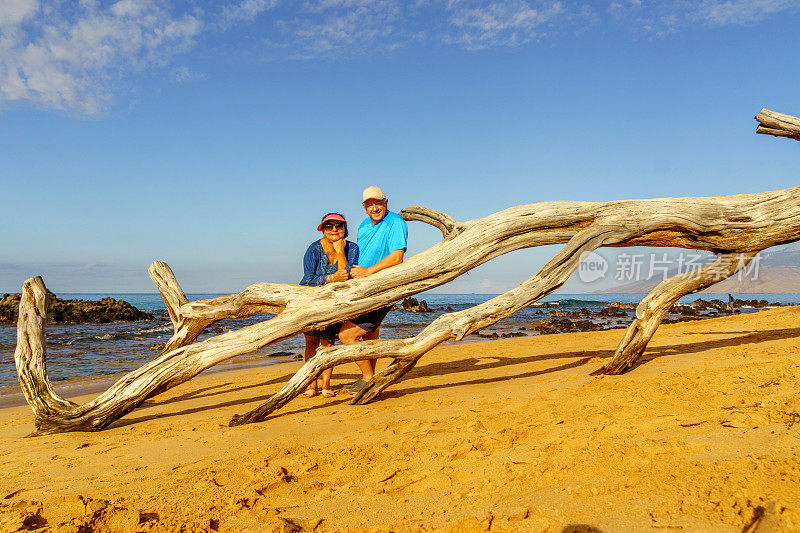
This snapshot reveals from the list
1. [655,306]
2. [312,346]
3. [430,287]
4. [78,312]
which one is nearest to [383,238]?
[430,287]

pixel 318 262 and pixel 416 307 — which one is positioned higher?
pixel 318 262

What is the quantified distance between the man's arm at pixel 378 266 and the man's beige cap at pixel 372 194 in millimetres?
623

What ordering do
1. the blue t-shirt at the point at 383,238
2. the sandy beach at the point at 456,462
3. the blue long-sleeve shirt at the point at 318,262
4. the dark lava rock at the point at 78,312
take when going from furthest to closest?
the dark lava rock at the point at 78,312
the blue long-sleeve shirt at the point at 318,262
the blue t-shirt at the point at 383,238
the sandy beach at the point at 456,462

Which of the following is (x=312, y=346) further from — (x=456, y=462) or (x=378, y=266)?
(x=456, y=462)

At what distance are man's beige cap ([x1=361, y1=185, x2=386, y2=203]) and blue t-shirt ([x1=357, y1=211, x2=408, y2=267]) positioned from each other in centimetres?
24

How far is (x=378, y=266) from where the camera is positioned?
4961 mm

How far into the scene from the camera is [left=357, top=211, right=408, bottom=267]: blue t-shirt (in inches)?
203

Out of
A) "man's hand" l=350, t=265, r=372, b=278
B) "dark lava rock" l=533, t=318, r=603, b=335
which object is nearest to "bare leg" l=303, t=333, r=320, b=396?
"man's hand" l=350, t=265, r=372, b=278

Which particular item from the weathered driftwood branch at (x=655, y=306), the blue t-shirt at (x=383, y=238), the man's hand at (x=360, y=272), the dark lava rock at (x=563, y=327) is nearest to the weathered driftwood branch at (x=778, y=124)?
the weathered driftwood branch at (x=655, y=306)

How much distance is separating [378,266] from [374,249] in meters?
0.33

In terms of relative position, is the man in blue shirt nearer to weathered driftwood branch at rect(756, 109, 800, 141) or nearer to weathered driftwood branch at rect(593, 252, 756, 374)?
weathered driftwood branch at rect(593, 252, 756, 374)

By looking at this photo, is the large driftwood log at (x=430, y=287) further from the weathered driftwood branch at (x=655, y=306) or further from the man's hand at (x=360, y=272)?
the man's hand at (x=360, y=272)

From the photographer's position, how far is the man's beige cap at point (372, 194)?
5129mm

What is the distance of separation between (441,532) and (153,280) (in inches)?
180
